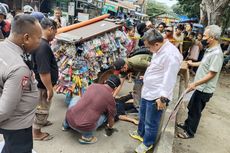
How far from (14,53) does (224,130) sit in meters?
4.26

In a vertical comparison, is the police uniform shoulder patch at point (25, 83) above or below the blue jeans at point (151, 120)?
above

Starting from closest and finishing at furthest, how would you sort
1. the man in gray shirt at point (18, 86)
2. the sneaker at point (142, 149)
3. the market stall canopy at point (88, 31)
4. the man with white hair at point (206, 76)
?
the man in gray shirt at point (18, 86)
the sneaker at point (142, 149)
the man with white hair at point (206, 76)
the market stall canopy at point (88, 31)

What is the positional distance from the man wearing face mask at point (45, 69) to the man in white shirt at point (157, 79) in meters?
1.19

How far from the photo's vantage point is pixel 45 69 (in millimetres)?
2904

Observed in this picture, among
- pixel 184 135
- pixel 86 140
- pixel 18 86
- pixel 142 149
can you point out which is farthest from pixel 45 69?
pixel 184 135

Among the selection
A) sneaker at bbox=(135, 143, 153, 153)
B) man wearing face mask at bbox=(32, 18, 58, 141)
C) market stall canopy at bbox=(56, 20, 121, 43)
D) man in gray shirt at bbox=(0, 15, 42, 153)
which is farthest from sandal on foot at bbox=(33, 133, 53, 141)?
market stall canopy at bbox=(56, 20, 121, 43)

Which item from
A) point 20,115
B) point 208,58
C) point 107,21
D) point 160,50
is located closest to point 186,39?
point 107,21

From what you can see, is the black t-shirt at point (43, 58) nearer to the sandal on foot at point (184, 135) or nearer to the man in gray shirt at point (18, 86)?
the man in gray shirt at point (18, 86)

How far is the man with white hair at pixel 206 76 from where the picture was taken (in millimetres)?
3328

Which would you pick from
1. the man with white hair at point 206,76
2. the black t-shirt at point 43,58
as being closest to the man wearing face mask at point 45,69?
the black t-shirt at point 43,58

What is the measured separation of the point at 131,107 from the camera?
4.69 metres

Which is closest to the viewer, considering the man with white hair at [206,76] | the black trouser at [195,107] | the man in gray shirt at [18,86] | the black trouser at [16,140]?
the man in gray shirt at [18,86]

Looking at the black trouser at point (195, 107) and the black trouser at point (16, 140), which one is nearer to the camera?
the black trouser at point (16, 140)

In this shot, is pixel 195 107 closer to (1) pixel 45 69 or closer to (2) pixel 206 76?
(2) pixel 206 76
